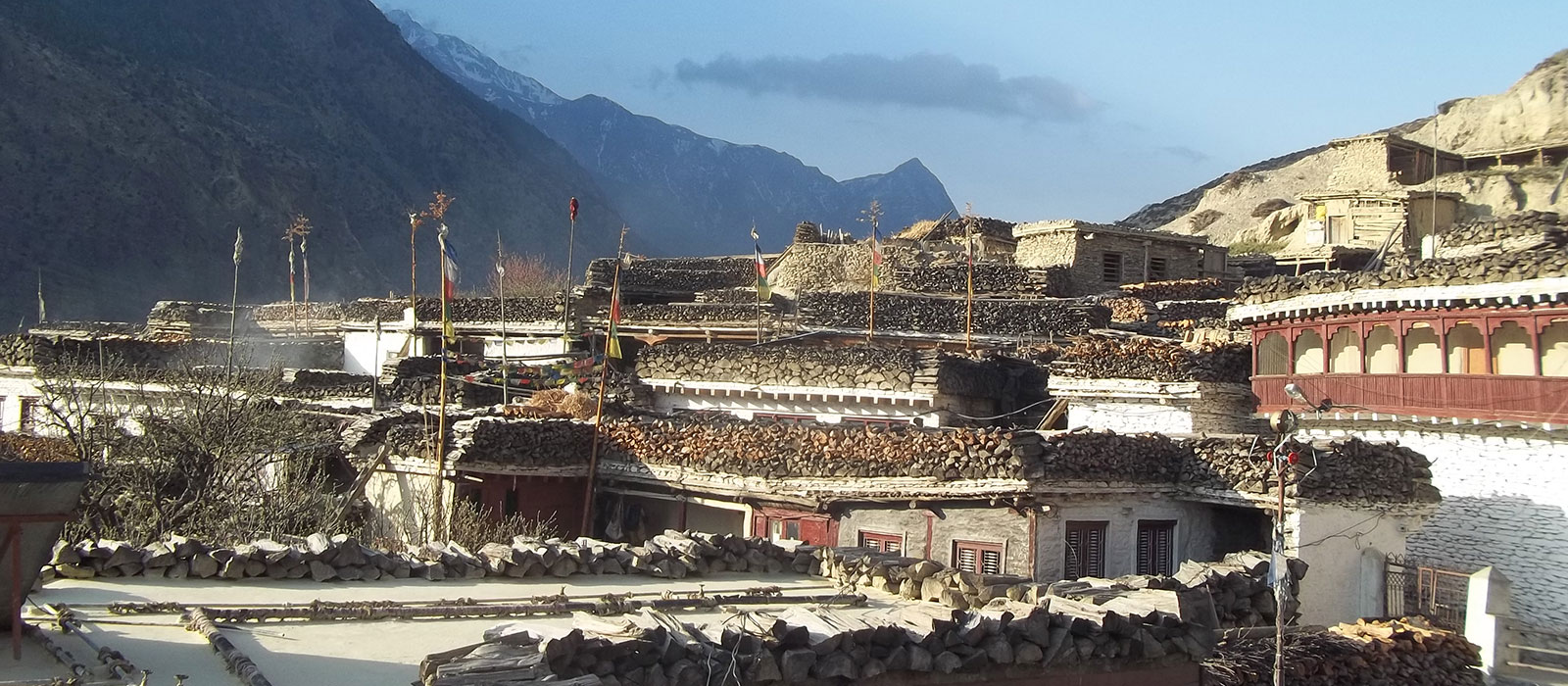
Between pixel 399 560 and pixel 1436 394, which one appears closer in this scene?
pixel 399 560

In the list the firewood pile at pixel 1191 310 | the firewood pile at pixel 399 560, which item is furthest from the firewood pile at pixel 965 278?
the firewood pile at pixel 399 560

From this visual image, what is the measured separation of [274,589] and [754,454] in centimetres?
1394

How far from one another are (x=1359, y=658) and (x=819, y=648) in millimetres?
10272

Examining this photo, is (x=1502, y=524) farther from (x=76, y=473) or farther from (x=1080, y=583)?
(x=76, y=473)

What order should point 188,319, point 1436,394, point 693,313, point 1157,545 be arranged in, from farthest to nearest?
1. point 188,319
2. point 693,313
3. point 1436,394
4. point 1157,545

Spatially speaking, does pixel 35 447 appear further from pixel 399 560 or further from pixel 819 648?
pixel 819 648

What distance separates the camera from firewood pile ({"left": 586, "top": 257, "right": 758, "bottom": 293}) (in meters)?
55.1

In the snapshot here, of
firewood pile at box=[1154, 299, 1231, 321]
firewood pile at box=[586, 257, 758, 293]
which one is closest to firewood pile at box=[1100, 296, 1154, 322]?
firewood pile at box=[1154, 299, 1231, 321]

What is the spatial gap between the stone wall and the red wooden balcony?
15.8 inches

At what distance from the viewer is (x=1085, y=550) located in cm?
2328

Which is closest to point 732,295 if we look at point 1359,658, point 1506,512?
point 1506,512

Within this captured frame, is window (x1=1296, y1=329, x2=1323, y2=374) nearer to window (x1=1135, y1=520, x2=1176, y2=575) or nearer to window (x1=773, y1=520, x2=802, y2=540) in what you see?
window (x1=1135, y1=520, x2=1176, y2=575)

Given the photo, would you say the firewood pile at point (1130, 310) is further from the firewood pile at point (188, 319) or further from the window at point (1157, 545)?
the firewood pile at point (188, 319)

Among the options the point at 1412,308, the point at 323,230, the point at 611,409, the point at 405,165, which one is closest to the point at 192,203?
the point at 323,230
